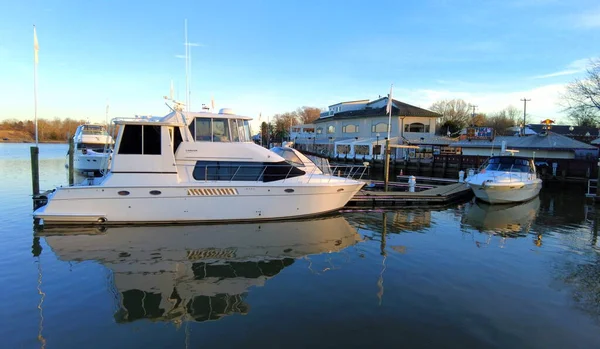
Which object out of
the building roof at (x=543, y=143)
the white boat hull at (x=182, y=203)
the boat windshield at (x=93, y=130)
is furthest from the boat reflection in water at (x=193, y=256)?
the boat windshield at (x=93, y=130)

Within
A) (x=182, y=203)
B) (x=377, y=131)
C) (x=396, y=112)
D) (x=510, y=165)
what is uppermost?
(x=396, y=112)

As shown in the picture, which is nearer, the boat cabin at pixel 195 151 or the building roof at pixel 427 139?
the boat cabin at pixel 195 151

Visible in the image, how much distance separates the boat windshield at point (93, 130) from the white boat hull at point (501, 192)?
31.5 m

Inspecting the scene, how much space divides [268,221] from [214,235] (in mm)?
2120

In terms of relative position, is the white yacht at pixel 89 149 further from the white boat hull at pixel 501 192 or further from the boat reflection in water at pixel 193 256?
the white boat hull at pixel 501 192

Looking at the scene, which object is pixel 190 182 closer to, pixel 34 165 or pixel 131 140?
pixel 131 140

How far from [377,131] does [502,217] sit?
3153cm

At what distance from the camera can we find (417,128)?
43.9 m

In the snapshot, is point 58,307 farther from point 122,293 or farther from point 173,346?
point 173,346

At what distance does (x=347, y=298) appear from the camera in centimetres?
639

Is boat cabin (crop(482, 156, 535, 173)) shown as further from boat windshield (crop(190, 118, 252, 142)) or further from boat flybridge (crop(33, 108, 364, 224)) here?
boat windshield (crop(190, 118, 252, 142))

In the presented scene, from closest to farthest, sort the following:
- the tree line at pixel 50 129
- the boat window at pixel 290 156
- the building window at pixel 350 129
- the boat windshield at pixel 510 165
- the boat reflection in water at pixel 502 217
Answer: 1. the boat reflection in water at pixel 502 217
2. the boat window at pixel 290 156
3. the boat windshield at pixel 510 165
4. the building window at pixel 350 129
5. the tree line at pixel 50 129

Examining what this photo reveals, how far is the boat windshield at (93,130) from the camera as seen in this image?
32.3 metres

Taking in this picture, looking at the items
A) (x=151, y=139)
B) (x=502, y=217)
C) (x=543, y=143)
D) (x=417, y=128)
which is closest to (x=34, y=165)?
(x=151, y=139)
